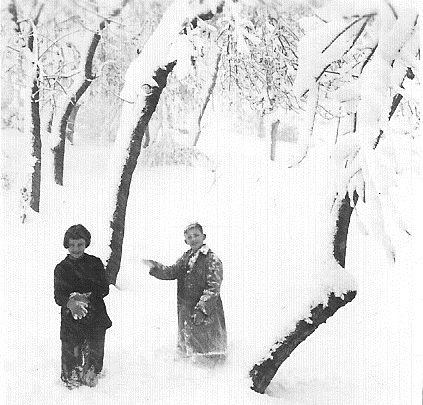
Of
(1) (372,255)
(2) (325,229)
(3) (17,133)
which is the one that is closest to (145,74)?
(3) (17,133)

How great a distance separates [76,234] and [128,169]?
541mm

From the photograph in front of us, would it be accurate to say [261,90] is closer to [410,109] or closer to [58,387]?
[410,109]

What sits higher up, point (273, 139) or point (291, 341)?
point (273, 139)

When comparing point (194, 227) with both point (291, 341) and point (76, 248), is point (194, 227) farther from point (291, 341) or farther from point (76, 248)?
point (291, 341)

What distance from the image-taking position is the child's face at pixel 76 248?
7.63 feet

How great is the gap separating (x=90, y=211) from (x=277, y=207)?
3.20 ft

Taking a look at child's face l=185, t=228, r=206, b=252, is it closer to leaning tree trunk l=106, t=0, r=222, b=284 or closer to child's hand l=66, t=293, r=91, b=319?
leaning tree trunk l=106, t=0, r=222, b=284

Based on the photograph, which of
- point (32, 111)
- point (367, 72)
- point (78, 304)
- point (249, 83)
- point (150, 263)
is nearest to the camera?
point (367, 72)

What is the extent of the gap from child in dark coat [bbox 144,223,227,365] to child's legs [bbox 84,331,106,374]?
1.22ft

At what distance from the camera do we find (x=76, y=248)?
233 cm

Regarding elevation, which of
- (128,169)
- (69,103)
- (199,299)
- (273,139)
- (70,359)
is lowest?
(70,359)

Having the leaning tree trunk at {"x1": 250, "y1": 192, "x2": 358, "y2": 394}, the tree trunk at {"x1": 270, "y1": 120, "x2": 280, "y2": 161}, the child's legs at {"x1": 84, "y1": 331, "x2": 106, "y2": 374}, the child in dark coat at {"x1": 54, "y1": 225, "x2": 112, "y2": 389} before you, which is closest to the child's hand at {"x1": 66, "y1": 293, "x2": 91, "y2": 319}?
the child in dark coat at {"x1": 54, "y1": 225, "x2": 112, "y2": 389}

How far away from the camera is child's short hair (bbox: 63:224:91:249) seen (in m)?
2.34

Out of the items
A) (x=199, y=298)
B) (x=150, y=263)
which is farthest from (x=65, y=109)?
(x=199, y=298)
